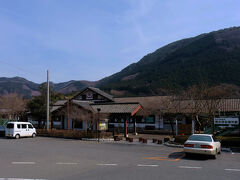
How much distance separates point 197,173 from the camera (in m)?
9.63

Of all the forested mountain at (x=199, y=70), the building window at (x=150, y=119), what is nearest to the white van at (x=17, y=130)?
the building window at (x=150, y=119)

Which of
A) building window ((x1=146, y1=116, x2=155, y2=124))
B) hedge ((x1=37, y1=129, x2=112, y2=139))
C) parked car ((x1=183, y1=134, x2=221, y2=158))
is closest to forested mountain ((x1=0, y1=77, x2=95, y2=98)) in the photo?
building window ((x1=146, y1=116, x2=155, y2=124))

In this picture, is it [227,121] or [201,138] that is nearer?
[201,138]

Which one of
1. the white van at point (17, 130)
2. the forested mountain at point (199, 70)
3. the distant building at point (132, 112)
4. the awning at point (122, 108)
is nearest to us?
the white van at point (17, 130)

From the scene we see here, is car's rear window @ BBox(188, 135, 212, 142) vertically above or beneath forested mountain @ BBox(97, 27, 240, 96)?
beneath

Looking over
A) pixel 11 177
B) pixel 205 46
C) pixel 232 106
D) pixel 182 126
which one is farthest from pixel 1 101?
pixel 205 46

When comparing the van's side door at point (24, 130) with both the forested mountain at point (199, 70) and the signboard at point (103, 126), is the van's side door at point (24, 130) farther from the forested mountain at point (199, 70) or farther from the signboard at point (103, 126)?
the forested mountain at point (199, 70)

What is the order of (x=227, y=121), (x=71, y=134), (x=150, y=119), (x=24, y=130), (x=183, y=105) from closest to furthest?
1. (x=227, y=121)
2. (x=24, y=130)
3. (x=71, y=134)
4. (x=183, y=105)
5. (x=150, y=119)

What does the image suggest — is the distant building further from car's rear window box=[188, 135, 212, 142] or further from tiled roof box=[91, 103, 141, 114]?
car's rear window box=[188, 135, 212, 142]

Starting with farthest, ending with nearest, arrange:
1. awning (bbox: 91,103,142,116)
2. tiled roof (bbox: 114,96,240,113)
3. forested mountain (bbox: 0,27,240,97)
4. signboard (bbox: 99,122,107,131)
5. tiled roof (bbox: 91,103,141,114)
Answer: forested mountain (bbox: 0,27,240,97)
signboard (bbox: 99,122,107,131)
tiled roof (bbox: 91,103,141,114)
awning (bbox: 91,103,142,116)
tiled roof (bbox: 114,96,240,113)

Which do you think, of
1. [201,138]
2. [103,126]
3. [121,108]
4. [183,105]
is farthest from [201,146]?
[103,126]

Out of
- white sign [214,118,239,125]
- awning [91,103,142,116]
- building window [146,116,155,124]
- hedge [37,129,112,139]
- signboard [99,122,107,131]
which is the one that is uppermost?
awning [91,103,142,116]

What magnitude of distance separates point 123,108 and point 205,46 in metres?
97.4

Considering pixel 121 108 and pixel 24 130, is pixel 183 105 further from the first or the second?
pixel 24 130
